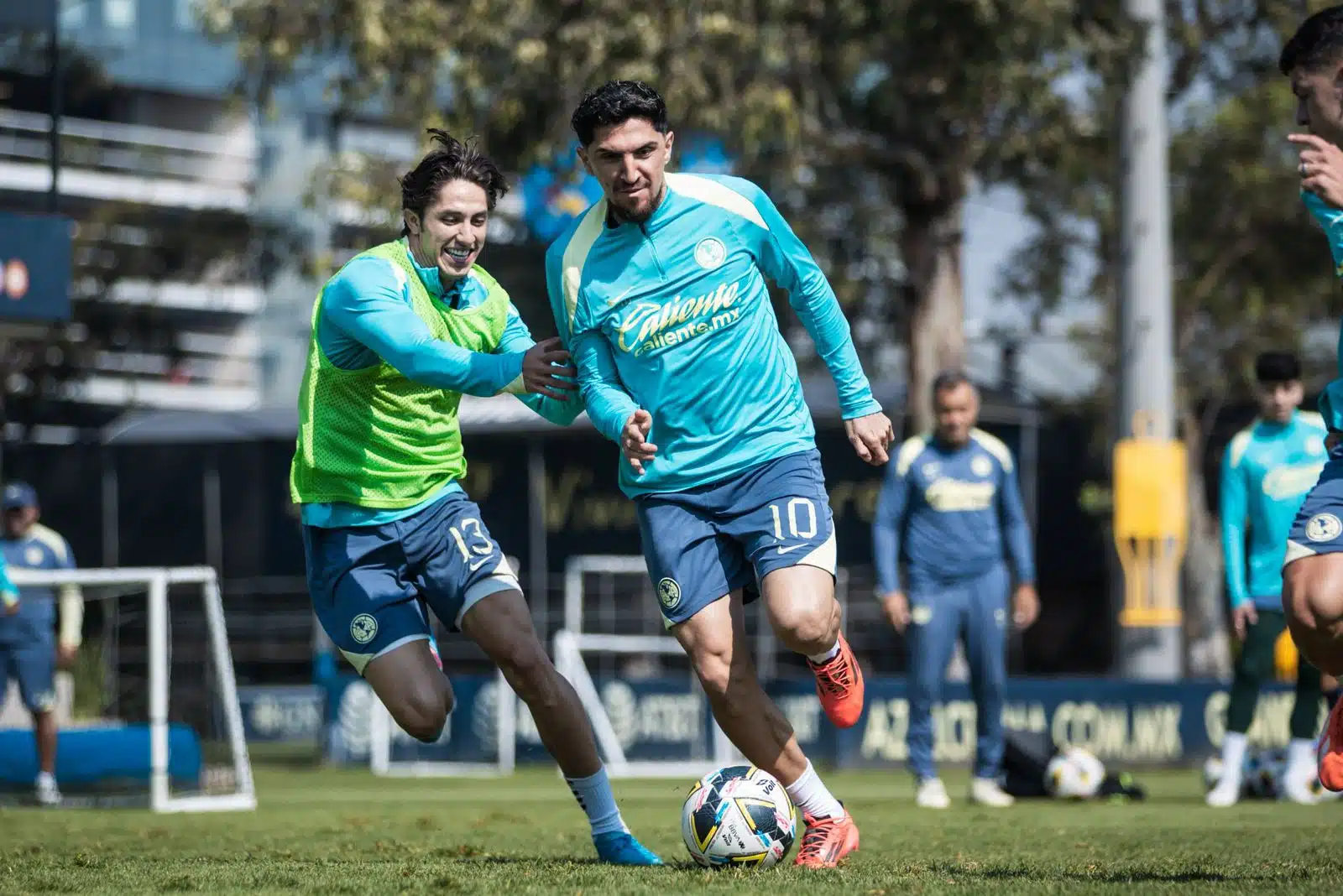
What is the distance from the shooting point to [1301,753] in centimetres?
1166

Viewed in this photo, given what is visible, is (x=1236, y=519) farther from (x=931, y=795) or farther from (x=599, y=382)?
(x=599, y=382)

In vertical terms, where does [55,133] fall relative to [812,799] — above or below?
above

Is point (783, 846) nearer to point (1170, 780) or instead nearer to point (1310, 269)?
point (1170, 780)

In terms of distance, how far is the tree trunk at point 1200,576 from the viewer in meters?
28.1

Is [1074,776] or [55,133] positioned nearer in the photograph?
[1074,776]

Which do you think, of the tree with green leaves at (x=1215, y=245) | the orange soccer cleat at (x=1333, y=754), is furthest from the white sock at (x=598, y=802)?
the tree with green leaves at (x=1215, y=245)

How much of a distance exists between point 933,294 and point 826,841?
14.2 meters

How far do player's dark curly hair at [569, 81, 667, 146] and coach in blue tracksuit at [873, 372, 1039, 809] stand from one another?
5.52 metres

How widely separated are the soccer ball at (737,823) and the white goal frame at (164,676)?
656 cm

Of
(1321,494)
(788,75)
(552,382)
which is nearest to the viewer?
(1321,494)

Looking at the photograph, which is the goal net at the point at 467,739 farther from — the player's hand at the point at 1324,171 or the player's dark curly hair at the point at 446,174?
the player's hand at the point at 1324,171

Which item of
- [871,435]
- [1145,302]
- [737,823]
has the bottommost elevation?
[737,823]

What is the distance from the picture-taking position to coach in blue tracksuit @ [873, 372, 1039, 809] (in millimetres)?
12008

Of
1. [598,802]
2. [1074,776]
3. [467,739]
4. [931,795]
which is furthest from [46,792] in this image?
[598,802]
